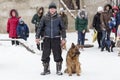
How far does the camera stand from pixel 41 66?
47.9 ft

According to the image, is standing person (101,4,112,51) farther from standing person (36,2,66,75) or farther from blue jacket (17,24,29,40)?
standing person (36,2,66,75)

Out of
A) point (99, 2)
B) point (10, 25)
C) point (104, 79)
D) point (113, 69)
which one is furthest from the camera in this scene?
point (99, 2)

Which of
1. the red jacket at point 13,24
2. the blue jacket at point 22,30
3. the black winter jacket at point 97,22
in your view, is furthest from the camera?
the black winter jacket at point 97,22

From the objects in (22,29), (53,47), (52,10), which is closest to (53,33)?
(53,47)

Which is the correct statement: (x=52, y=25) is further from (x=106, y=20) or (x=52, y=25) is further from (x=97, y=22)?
(x=97, y=22)

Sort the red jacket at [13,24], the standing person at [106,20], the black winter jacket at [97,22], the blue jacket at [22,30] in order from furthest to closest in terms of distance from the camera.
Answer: the black winter jacket at [97,22] < the standing person at [106,20] < the red jacket at [13,24] < the blue jacket at [22,30]

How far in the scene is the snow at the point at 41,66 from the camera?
12656mm

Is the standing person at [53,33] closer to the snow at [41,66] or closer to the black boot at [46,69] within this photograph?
the black boot at [46,69]

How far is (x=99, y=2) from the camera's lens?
102 feet

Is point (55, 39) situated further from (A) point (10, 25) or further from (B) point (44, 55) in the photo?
(A) point (10, 25)

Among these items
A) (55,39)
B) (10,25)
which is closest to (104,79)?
(55,39)

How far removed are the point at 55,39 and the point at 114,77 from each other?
5.37ft

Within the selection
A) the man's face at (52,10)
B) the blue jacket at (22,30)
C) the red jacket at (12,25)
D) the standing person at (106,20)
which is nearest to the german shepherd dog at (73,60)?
the man's face at (52,10)

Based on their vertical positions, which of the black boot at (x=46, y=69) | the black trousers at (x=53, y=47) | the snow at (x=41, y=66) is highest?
the black trousers at (x=53, y=47)
